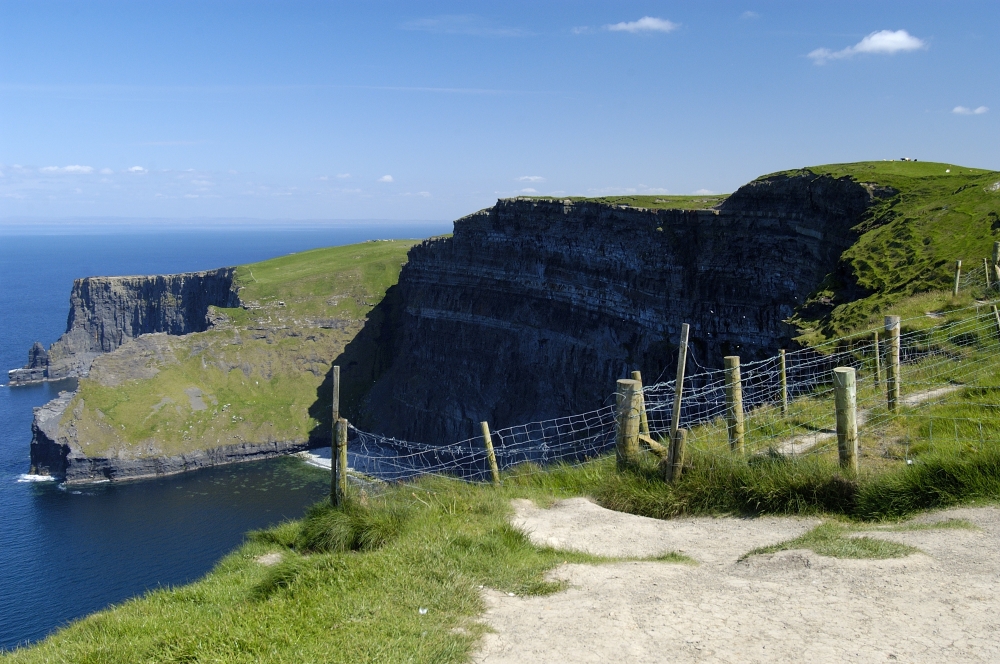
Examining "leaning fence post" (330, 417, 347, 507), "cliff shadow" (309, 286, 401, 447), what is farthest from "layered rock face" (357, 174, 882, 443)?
"leaning fence post" (330, 417, 347, 507)

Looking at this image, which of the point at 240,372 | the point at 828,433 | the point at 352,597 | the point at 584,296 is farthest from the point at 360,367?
the point at 352,597

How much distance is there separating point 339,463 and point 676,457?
6053 millimetres

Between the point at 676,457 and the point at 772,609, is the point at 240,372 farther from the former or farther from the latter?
the point at 772,609

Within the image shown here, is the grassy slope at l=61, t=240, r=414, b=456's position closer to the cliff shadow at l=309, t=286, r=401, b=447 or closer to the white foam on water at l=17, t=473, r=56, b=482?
the cliff shadow at l=309, t=286, r=401, b=447

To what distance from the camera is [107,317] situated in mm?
139875

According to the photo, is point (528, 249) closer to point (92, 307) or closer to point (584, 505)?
point (584, 505)

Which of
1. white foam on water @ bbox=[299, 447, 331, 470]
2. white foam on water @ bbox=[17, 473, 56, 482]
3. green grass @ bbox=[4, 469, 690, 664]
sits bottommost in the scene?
white foam on water @ bbox=[299, 447, 331, 470]

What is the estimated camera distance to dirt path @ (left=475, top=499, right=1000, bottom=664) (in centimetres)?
758

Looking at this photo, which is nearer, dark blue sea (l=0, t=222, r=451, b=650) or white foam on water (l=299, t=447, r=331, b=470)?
dark blue sea (l=0, t=222, r=451, b=650)

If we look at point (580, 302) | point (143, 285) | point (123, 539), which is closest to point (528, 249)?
point (580, 302)

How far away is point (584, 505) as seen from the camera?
13.6m

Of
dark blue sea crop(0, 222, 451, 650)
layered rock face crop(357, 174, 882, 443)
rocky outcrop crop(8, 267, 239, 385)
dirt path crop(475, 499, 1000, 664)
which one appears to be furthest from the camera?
rocky outcrop crop(8, 267, 239, 385)

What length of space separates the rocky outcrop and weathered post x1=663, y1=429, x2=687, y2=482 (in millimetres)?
129253

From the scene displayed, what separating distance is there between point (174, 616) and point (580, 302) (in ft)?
203
